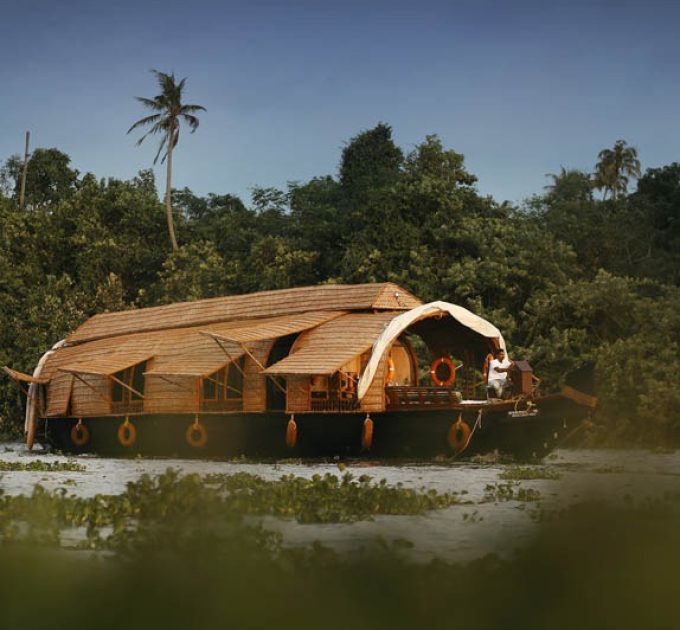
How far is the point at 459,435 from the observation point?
1928cm

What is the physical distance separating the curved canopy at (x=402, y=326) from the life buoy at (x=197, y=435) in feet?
12.3

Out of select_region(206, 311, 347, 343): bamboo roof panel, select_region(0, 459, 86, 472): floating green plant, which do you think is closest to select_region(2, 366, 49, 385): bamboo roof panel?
select_region(206, 311, 347, 343): bamboo roof panel

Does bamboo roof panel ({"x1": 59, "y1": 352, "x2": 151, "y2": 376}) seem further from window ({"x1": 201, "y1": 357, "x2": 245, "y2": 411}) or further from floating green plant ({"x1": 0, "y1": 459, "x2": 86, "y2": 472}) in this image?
floating green plant ({"x1": 0, "y1": 459, "x2": 86, "y2": 472})

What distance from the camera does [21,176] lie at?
188 feet

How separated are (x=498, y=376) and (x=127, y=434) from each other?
26.7 feet

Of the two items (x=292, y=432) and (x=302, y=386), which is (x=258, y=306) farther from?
(x=292, y=432)

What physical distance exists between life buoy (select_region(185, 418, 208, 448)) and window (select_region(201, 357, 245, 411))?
620 mm

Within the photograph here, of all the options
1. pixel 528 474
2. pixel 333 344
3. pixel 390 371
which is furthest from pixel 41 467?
pixel 528 474

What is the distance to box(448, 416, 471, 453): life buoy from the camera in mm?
19203

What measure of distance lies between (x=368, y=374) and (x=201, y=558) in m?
12.0

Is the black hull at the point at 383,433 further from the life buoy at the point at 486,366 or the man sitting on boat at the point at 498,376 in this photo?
the life buoy at the point at 486,366

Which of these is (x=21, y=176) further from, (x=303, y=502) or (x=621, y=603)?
(x=621, y=603)

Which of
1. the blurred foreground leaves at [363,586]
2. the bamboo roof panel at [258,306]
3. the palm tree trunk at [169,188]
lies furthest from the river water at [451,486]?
the palm tree trunk at [169,188]

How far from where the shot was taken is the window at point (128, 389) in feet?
80.4
